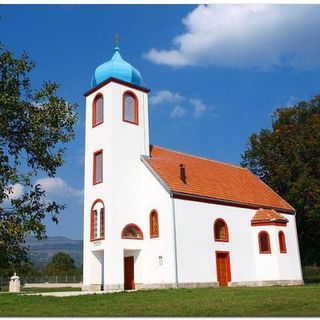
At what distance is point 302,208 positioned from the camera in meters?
37.0

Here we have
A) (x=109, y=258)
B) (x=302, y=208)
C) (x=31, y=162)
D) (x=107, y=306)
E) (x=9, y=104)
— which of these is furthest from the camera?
(x=302, y=208)

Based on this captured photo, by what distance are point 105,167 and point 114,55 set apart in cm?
825

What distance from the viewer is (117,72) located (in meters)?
30.2

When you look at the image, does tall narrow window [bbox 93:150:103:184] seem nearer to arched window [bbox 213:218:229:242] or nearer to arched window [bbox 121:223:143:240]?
arched window [bbox 121:223:143:240]

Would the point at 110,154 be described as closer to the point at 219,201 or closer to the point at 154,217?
the point at 154,217

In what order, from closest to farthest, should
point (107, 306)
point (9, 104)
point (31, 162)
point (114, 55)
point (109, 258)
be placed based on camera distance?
1. point (9, 104)
2. point (31, 162)
3. point (107, 306)
4. point (109, 258)
5. point (114, 55)

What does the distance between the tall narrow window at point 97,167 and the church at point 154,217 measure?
0.21 ft

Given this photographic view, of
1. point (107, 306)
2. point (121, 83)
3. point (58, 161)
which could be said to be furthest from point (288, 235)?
point (58, 161)

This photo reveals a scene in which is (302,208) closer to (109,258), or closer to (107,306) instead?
(109,258)

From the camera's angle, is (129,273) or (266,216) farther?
(266,216)

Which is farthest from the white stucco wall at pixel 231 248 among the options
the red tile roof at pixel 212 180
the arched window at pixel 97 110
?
the arched window at pixel 97 110

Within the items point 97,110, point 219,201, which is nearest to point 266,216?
point 219,201

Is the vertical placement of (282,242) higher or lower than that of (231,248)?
higher

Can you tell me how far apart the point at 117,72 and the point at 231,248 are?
1379cm
